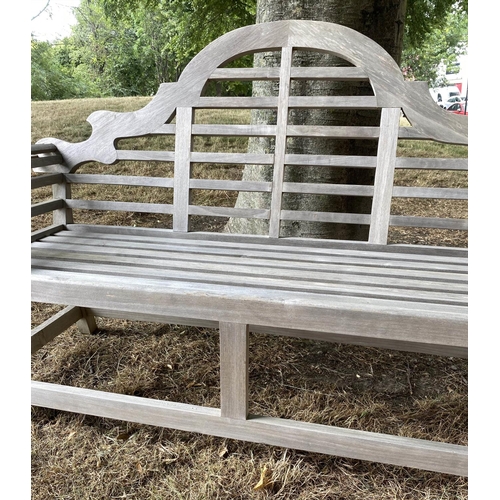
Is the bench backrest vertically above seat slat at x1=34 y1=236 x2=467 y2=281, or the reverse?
the bench backrest

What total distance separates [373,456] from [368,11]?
7.12 feet

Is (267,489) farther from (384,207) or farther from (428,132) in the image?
(428,132)

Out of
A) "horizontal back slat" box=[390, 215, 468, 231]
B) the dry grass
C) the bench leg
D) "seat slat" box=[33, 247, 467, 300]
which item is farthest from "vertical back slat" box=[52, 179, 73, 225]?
"horizontal back slat" box=[390, 215, 468, 231]

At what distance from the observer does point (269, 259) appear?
1.84 meters

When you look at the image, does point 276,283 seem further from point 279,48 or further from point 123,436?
point 279,48

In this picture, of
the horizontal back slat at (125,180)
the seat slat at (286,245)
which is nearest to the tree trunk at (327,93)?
the seat slat at (286,245)

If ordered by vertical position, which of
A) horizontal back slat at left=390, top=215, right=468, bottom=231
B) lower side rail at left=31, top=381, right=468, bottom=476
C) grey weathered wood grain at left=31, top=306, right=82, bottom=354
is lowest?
lower side rail at left=31, top=381, right=468, bottom=476

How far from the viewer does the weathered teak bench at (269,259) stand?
1.44m

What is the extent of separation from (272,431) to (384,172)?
1.07m

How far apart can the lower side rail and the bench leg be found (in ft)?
0.15

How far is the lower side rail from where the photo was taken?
147cm

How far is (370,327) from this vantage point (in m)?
1.37

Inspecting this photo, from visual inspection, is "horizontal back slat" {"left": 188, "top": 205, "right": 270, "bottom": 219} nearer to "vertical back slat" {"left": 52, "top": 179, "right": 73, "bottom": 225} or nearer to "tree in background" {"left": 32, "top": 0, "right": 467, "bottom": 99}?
"vertical back slat" {"left": 52, "top": 179, "right": 73, "bottom": 225}

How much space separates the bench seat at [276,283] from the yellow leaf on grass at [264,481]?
0.53 metres
